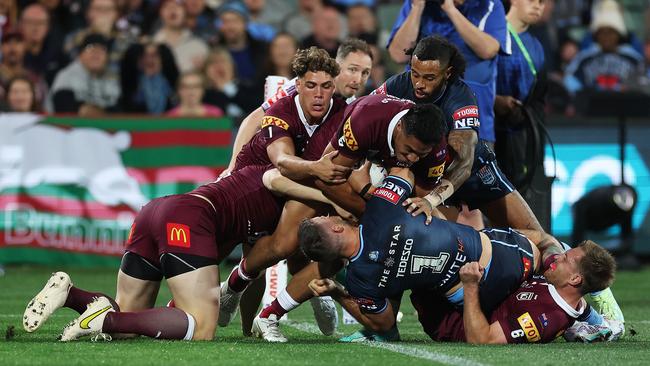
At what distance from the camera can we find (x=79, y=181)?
1449cm

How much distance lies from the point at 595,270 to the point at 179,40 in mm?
9632

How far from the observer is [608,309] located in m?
9.16

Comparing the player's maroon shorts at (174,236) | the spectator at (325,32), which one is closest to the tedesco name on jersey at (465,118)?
the player's maroon shorts at (174,236)

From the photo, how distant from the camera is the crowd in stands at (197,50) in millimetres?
15898

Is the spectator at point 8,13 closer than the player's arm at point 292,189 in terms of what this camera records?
No

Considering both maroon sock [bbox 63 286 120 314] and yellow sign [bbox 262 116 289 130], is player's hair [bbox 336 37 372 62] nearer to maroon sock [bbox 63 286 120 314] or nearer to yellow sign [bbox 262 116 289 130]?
yellow sign [bbox 262 116 289 130]

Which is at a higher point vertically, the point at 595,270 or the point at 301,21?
the point at 301,21

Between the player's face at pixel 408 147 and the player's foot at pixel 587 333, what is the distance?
62.8 inches

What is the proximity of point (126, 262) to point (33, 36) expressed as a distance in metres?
8.54

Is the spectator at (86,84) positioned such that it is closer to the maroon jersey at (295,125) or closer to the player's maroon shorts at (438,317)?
the maroon jersey at (295,125)

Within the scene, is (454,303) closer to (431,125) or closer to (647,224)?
(431,125)

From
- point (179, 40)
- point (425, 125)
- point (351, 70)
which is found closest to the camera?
point (425, 125)

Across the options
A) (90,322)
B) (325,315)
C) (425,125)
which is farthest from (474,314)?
(90,322)

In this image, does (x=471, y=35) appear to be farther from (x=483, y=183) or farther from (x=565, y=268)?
(x=565, y=268)
